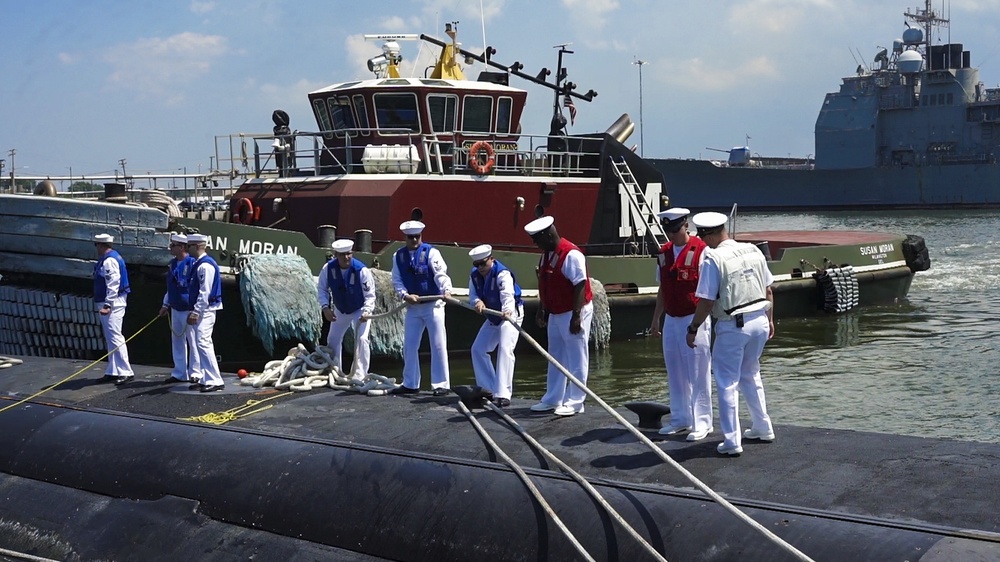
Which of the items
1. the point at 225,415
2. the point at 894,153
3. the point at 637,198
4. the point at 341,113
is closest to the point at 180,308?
the point at 225,415

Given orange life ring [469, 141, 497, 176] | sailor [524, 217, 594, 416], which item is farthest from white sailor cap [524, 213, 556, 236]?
orange life ring [469, 141, 497, 176]

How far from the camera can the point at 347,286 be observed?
11.0 metres

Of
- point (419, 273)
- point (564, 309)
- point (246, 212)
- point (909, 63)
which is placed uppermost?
point (909, 63)

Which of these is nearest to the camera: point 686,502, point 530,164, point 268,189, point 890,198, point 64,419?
point 686,502

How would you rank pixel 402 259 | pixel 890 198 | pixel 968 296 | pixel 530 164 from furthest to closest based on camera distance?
pixel 890 198 < pixel 968 296 < pixel 530 164 < pixel 402 259

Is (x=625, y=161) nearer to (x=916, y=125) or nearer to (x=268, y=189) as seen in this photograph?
(x=268, y=189)

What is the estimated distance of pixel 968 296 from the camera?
89.6 feet

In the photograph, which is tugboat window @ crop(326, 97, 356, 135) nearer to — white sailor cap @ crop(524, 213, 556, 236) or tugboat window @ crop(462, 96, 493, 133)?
tugboat window @ crop(462, 96, 493, 133)

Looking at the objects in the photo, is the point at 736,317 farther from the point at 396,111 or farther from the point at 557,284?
the point at 396,111

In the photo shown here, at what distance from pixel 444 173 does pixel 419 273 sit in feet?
31.0

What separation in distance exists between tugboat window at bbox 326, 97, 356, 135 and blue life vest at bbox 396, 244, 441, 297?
10.2m

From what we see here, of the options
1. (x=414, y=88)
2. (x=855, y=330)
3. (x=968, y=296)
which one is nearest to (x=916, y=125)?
(x=968, y=296)

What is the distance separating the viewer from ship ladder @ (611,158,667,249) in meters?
21.4

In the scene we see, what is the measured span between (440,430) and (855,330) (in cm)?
1584
